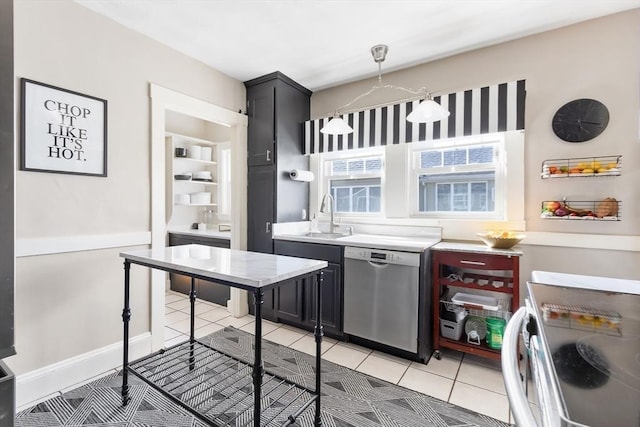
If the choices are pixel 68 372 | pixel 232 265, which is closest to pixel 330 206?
pixel 232 265

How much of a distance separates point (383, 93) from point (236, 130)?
1690 millimetres

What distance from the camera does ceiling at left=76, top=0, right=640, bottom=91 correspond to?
2.06 m

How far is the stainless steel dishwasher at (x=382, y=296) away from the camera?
90.7 inches

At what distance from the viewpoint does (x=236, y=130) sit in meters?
3.34

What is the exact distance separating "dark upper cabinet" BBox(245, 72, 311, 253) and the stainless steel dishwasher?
1020 mm

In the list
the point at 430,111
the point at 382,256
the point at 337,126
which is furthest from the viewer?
the point at 337,126

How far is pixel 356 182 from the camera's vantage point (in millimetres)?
3436

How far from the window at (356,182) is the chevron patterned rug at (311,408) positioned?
1805 millimetres

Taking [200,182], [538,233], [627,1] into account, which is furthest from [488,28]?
[200,182]

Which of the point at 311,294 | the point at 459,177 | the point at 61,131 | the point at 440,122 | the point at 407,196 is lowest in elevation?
the point at 311,294

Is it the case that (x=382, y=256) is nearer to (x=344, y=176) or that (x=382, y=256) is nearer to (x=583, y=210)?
(x=344, y=176)

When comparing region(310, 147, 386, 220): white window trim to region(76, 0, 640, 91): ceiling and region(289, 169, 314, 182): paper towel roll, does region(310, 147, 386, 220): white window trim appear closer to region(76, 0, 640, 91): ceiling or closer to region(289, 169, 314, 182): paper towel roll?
region(289, 169, 314, 182): paper towel roll

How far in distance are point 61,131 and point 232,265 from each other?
62.4 inches

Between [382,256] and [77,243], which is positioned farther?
[382,256]
